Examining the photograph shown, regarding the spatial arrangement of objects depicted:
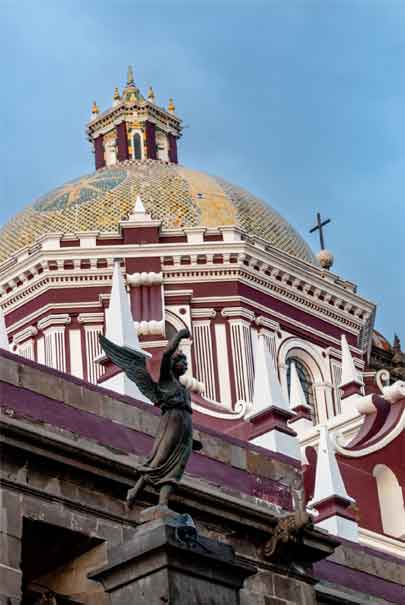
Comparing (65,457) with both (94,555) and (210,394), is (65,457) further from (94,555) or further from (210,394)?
(210,394)

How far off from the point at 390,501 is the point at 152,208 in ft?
41.9

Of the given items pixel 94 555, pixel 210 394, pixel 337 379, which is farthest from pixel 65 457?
pixel 337 379

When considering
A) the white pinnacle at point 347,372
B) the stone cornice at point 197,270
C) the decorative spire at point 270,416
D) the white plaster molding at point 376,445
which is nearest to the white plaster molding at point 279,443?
the decorative spire at point 270,416

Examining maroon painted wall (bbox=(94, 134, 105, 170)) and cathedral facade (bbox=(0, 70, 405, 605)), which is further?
maroon painted wall (bbox=(94, 134, 105, 170))

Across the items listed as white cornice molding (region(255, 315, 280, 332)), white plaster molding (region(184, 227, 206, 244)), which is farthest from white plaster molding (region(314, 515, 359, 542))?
white plaster molding (region(184, 227, 206, 244))

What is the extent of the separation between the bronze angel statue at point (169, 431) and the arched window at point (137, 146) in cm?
2864

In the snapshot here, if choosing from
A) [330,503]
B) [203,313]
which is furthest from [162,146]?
[330,503]

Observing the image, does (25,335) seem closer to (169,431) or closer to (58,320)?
(58,320)

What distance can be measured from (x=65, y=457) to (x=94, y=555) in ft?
3.70

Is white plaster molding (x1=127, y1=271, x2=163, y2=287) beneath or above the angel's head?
above

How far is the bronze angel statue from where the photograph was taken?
54.7 feet

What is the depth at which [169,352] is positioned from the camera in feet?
55.1

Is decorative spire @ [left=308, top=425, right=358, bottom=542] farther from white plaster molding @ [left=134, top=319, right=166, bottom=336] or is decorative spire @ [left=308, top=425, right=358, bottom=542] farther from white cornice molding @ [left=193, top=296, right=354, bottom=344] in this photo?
white cornice molding @ [left=193, top=296, right=354, bottom=344]

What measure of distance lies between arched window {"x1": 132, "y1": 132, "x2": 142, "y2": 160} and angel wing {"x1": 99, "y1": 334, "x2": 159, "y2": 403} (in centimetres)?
2760
